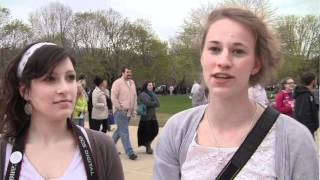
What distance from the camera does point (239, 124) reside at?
220 cm

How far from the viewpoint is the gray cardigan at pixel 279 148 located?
6.66 ft

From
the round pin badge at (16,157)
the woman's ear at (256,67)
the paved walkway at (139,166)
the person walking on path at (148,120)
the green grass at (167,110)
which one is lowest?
the green grass at (167,110)

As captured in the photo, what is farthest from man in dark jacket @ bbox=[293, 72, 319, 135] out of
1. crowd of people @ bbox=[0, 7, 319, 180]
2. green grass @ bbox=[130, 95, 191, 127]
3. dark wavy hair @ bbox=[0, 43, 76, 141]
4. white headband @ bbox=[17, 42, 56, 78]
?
green grass @ bbox=[130, 95, 191, 127]

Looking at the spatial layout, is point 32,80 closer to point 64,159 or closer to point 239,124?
point 64,159

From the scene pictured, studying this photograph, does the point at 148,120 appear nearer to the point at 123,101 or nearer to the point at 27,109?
the point at 123,101

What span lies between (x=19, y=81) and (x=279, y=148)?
132 cm

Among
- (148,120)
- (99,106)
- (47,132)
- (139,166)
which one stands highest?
(47,132)

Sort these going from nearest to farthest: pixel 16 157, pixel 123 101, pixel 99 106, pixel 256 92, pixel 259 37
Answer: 1. pixel 259 37
2. pixel 16 157
3. pixel 256 92
4. pixel 123 101
5. pixel 99 106

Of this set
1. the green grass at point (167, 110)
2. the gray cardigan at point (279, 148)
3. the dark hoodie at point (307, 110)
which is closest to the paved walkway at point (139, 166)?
the dark hoodie at point (307, 110)

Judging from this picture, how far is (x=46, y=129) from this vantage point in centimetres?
259

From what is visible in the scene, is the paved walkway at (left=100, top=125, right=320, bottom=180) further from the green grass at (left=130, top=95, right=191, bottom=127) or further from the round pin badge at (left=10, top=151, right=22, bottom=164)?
the green grass at (left=130, top=95, right=191, bottom=127)

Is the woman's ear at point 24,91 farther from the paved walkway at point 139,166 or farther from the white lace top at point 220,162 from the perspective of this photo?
the paved walkway at point 139,166

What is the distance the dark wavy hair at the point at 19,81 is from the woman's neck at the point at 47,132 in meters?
0.07

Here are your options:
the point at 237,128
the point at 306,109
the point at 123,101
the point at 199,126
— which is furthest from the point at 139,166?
the point at 237,128
